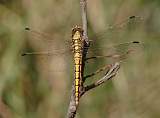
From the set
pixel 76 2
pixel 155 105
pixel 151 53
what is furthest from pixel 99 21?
pixel 155 105

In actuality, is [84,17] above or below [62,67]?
above

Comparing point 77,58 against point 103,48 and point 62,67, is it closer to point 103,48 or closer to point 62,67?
point 103,48

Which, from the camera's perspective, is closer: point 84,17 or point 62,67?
point 84,17

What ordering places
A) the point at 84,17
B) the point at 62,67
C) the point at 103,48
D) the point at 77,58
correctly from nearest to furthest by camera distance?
the point at 84,17
the point at 77,58
the point at 103,48
the point at 62,67

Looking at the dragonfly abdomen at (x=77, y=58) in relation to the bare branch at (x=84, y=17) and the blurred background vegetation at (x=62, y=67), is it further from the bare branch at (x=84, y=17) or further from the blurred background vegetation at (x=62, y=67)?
the blurred background vegetation at (x=62, y=67)

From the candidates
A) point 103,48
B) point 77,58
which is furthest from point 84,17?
point 103,48

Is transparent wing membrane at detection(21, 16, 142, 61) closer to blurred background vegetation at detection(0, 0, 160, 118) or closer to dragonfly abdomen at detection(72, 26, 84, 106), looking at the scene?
blurred background vegetation at detection(0, 0, 160, 118)

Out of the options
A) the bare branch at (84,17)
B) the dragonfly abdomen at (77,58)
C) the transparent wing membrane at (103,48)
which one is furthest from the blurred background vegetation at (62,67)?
the bare branch at (84,17)

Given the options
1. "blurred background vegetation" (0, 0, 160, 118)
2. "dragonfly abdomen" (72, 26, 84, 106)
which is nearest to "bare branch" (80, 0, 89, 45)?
"dragonfly abdomen" (72, 26, 84, 106)
